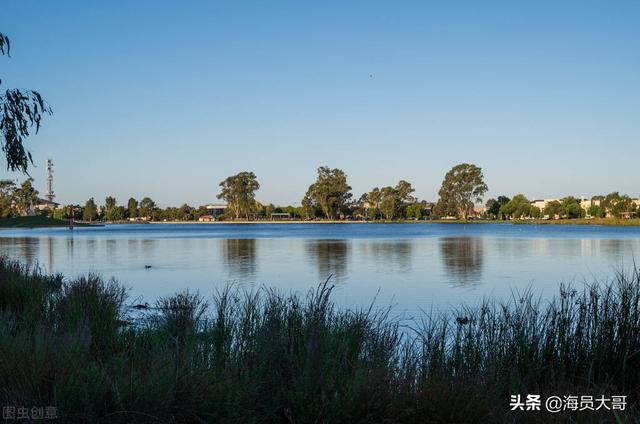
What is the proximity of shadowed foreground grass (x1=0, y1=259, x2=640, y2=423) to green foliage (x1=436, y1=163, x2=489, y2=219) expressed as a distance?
5791 inches

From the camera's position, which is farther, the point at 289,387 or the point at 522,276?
the point at 522,276

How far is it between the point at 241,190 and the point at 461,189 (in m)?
59.1

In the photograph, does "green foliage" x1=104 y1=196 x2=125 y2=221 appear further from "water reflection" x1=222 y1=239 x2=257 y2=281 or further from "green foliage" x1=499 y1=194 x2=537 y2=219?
"water reflection" x1=222 y1=239 x2=257 y2=281

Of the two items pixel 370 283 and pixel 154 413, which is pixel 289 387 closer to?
pixel 154 413

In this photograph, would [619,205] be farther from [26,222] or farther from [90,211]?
[90,211]

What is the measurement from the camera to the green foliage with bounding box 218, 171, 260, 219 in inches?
6353

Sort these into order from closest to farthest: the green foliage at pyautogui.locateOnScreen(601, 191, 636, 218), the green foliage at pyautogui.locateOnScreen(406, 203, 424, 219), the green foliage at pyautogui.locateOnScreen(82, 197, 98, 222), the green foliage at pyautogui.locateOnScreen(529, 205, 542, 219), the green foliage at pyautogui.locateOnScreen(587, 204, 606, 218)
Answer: the green foliage at pyautogui.locateOnScreen(601, 191, 636, 218) → the green foliage at pyautogui.locateOnScreen(587, 204, 606, 218) → the green foliage at pyautogui.locateOnScreen(529, 205, 542, 219) → the green foliage at pyautogui.locateOnScreen(406, 203, 424, 219) → the green foliage at pyautogui.locateOnScreen(82, 197, 98, 222)

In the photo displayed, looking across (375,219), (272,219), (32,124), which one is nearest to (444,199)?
(375,219)

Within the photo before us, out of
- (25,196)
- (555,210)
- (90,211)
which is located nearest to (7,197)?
(25,196)

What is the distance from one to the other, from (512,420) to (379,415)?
1.11m

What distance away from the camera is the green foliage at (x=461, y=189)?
490 ft

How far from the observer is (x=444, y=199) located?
500 ft

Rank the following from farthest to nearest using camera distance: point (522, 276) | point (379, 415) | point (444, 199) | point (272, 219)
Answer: point (272, 219)
point (444, 199)
point (522, 276)
point (379, 415)

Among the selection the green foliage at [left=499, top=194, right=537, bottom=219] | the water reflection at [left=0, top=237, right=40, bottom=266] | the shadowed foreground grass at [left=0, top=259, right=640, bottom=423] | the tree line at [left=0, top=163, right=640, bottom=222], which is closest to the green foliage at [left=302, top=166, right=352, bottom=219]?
the tree line at [left=0, top=163, right=640, bottom=222]
